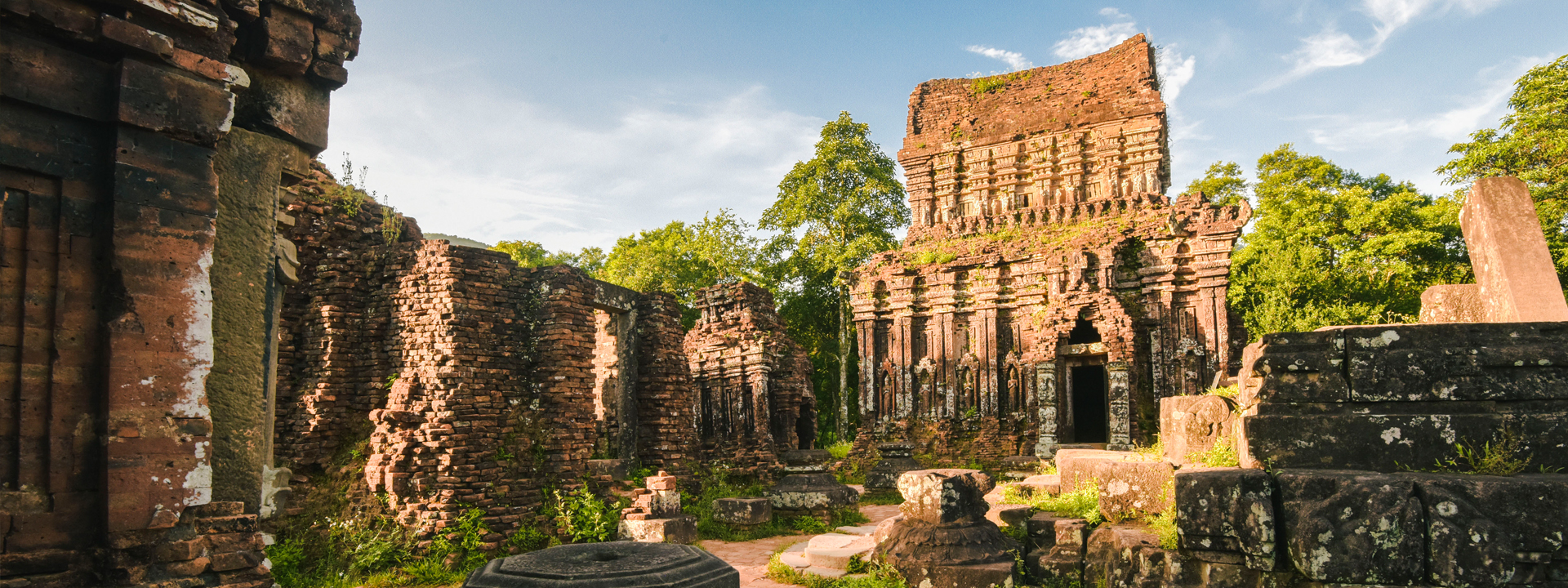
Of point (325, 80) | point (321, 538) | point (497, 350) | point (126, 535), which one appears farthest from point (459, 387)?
point (126, 535)

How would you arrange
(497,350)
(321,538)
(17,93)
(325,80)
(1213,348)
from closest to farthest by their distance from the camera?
(17,93) → (325,80) → (321,538) → (497,350) → (1213,348)

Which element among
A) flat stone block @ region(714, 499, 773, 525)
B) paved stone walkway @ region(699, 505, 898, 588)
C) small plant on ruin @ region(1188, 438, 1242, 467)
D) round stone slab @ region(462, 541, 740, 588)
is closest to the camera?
round stone slab @ region(462, 541, 740, 588)

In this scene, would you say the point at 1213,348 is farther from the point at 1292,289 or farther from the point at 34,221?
the point at 34,221

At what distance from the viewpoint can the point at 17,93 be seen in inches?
167

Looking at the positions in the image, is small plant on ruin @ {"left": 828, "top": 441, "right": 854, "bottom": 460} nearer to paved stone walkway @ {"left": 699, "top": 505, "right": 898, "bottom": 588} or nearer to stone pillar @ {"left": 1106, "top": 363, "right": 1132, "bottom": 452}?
stone pillar @ {"left": 1106, "top": 363, "right": 1132, "bottom": 452}

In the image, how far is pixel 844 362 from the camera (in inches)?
950

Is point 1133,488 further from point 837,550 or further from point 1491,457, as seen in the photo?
point 837,550

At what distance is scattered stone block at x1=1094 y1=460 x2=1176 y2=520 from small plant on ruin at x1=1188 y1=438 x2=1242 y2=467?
36 centimetres

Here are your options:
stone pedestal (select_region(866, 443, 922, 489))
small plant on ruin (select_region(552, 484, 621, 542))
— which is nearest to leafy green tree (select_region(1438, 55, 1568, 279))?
stone pedestal (select_region(866, 443, 922, 489))

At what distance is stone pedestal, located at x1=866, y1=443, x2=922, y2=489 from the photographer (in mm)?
16453

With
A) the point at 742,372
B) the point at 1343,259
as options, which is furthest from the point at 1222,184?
the point at 742,372

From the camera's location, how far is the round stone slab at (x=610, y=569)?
4820mm

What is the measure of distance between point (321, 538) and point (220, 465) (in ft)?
14.7

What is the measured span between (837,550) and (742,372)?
7495mm
